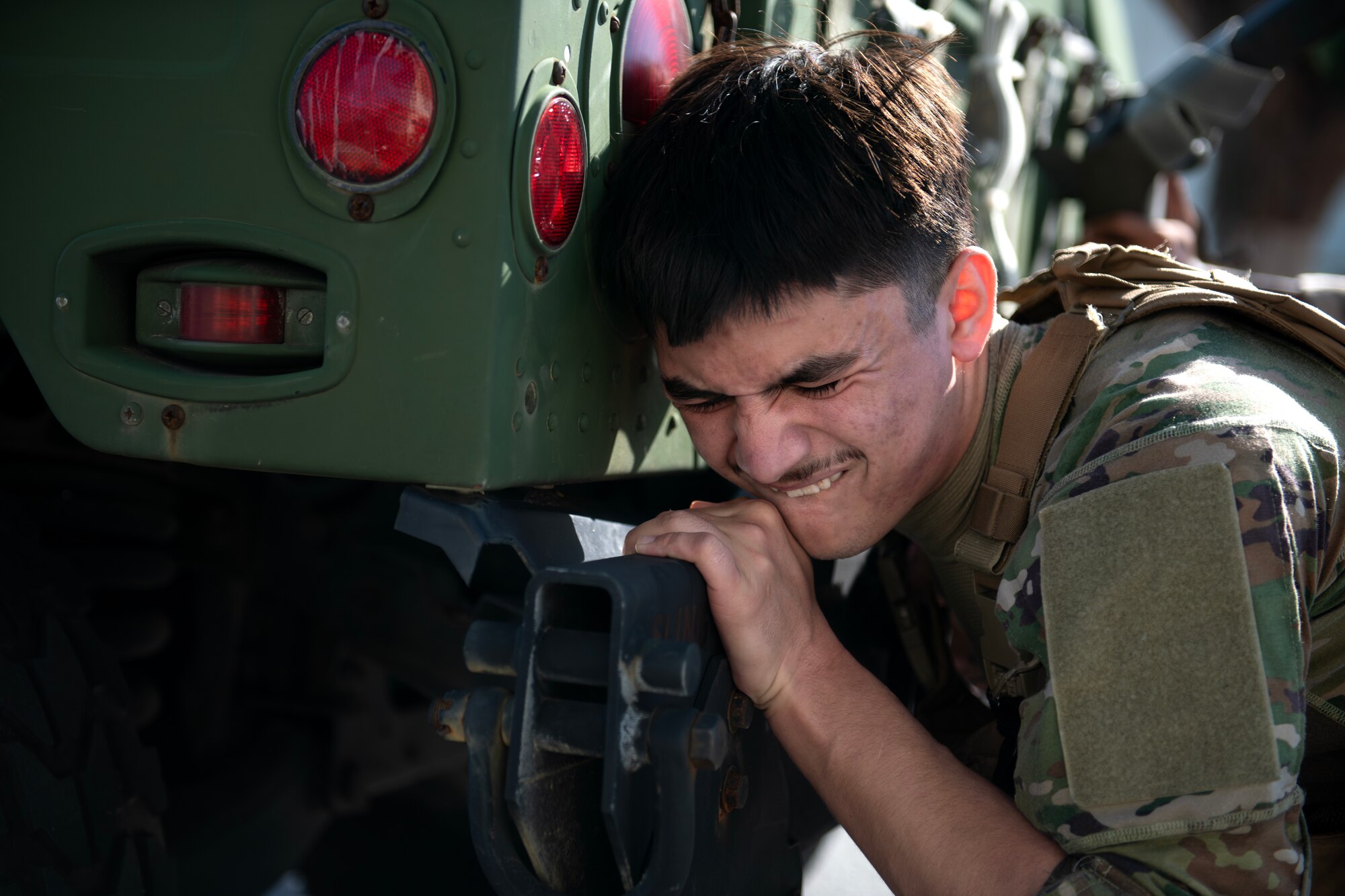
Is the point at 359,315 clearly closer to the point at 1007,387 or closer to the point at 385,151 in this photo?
the point at 385,151

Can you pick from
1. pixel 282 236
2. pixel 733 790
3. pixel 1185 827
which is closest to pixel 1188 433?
pixel 1185 827

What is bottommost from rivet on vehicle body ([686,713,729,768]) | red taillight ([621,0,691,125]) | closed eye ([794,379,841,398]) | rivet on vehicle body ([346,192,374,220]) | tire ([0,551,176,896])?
tire ([0,551,176,896])

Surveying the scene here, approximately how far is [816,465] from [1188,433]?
0.43m

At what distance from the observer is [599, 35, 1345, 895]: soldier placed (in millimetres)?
1088

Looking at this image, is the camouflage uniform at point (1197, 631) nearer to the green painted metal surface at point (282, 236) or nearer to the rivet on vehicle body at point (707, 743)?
the rivet on vehicle body at point (707, 743)

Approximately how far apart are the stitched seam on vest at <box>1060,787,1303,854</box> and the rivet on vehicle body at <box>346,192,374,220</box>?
0.88 metres

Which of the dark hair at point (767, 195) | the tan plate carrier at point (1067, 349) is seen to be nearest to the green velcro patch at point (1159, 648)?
the tan plate carrier at point (1067, 349)

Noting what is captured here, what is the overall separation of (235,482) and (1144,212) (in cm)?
234

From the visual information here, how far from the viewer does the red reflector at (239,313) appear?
1.17m

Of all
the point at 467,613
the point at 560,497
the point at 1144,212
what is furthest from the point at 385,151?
the point at 1144,212

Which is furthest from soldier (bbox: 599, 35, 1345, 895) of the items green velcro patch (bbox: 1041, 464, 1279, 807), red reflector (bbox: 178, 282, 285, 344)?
red reflector (bbox: 178, 282, 285, 344)

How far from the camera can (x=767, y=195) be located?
1398mm

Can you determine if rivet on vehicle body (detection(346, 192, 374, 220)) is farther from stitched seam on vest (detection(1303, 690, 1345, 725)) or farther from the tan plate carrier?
stitched seam on vest (detection(1303, 690, 1345, 725))

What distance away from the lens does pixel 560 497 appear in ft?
4.59
